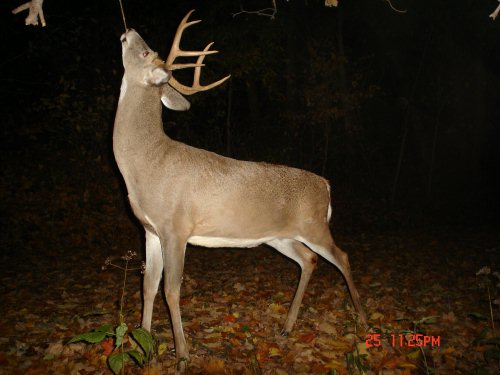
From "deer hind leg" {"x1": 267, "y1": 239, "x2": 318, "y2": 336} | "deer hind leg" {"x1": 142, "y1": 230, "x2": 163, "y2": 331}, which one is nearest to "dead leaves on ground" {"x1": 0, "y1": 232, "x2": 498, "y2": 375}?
"deer hind leg" {"x1": 142, "y1": 230, "x2": 163, "y2": 331}

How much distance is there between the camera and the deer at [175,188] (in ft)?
12.2

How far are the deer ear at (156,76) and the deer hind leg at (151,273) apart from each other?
1.53m

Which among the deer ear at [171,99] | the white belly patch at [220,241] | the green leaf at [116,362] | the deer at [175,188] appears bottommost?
the green leaf at [116,362]

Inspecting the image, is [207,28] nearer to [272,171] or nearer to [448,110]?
[272,171]

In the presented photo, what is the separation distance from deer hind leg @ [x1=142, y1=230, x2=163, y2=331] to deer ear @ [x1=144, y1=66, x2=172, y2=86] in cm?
153

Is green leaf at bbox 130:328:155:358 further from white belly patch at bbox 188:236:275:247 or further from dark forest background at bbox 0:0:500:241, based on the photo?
dark forest background at bbox 0:0:500:241

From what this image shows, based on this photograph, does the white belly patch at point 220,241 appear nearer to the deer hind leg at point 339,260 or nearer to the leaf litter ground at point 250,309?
the deer hind leg at point 339,260

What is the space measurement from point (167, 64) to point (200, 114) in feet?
41.5

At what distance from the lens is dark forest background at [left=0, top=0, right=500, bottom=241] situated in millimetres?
9250

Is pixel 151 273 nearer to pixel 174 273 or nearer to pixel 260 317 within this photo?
pixel 174 273

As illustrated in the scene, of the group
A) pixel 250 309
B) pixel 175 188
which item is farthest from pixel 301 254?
pixel 175 188

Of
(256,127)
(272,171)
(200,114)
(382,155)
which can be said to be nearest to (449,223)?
(382,155)

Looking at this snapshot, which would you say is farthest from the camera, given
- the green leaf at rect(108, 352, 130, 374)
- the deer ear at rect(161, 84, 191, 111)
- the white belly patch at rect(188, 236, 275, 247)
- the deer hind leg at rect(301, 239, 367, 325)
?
the deer hind leg at rect(301, 239, 367, 325)

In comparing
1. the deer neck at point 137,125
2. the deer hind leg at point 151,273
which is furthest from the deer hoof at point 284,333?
the deer neck at point 137,125
